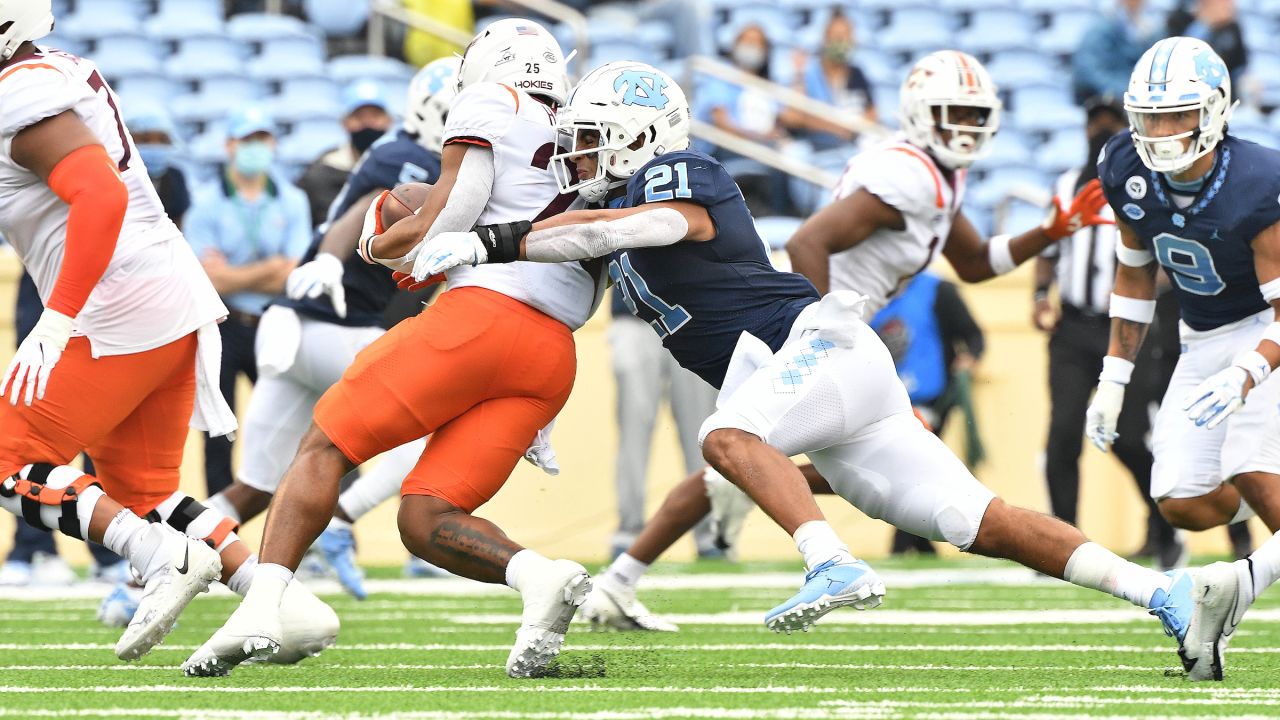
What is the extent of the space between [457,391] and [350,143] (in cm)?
380

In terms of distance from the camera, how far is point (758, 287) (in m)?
4.14

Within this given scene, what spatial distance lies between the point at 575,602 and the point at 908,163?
7.18ft

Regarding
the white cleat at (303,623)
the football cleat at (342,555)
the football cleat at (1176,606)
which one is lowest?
the football cleat at (342,555)

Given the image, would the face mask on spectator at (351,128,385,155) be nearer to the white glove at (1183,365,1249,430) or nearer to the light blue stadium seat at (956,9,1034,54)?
the white glove at (1183,365,1249,430)

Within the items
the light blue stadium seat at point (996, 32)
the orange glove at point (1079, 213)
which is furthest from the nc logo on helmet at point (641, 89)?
the light blue stadium seat at point (996, 32)

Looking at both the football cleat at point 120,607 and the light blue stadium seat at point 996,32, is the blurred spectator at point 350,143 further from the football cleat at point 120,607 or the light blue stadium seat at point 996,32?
the light blue stadium seat at point 996,32

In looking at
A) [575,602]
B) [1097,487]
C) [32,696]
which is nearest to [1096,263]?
[1097,487]

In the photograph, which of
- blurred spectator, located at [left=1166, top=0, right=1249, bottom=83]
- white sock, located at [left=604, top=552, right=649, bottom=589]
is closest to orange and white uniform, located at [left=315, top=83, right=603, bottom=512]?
white sock, located at [left=604, top=552, right=649, bottom=589]

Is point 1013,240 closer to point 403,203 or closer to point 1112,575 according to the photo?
point 1112,575

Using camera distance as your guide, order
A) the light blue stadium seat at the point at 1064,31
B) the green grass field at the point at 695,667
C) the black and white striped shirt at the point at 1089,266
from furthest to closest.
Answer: the light blue stadium seat at the point at 1064,31 < the black and white striped shirt at the point at 1089,266 < the green grass field at the point at 695,667

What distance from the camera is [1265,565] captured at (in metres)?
3.97

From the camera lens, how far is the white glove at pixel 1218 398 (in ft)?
13.9

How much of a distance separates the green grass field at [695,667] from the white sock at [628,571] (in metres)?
0.17

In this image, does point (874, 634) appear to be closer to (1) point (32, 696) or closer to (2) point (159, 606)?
(2) point (159, 606)
